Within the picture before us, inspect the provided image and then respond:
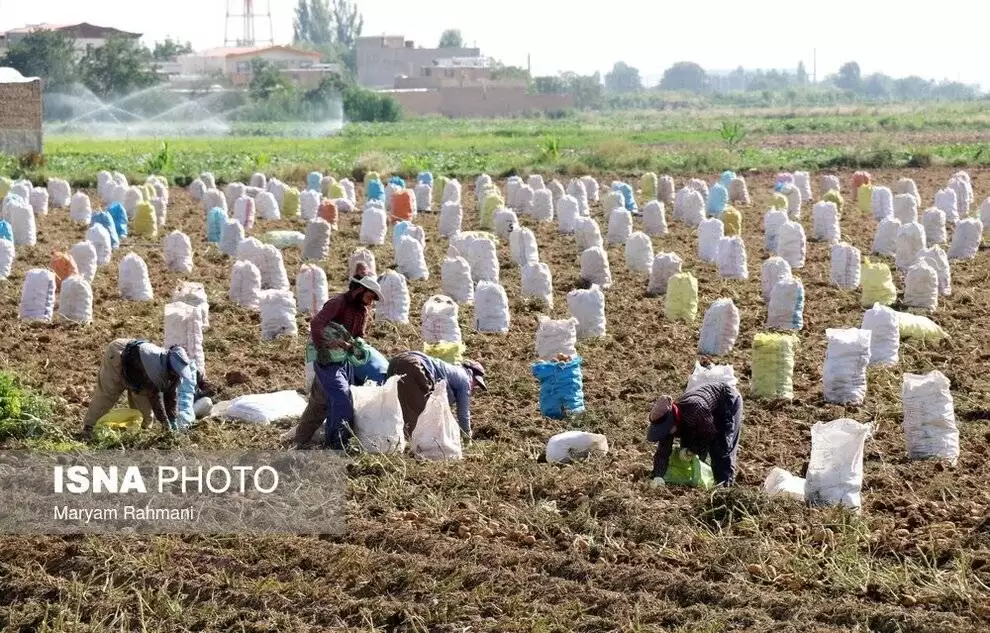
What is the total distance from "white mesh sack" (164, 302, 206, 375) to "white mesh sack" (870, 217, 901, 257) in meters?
8.04

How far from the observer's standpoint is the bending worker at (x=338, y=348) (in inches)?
317

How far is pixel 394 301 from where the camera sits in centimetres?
1201

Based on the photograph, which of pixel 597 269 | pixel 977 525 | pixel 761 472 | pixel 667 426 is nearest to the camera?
pixel 977 525

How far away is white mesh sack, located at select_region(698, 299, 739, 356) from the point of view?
36.0 feet

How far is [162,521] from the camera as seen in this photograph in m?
7.19

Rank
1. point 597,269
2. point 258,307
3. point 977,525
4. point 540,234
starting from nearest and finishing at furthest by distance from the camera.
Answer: point 977,525 → point 258,307 → point 597,269 → point 540,234

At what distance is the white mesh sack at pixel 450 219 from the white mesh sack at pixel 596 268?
13.0 ft

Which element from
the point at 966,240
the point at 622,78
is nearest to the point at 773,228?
the point at 966,240

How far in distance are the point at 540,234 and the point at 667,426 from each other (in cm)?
1094

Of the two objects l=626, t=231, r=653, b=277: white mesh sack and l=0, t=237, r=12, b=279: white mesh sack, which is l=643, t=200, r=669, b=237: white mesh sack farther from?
l=0, t=237, r=12, b=279: white mesh sack

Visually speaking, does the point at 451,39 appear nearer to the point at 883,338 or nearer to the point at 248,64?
the point at 248,64

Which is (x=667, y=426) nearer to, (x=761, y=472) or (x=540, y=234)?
(x=761, y=472)

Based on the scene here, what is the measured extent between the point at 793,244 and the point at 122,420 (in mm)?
7897

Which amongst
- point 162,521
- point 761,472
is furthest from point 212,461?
point 761,472
